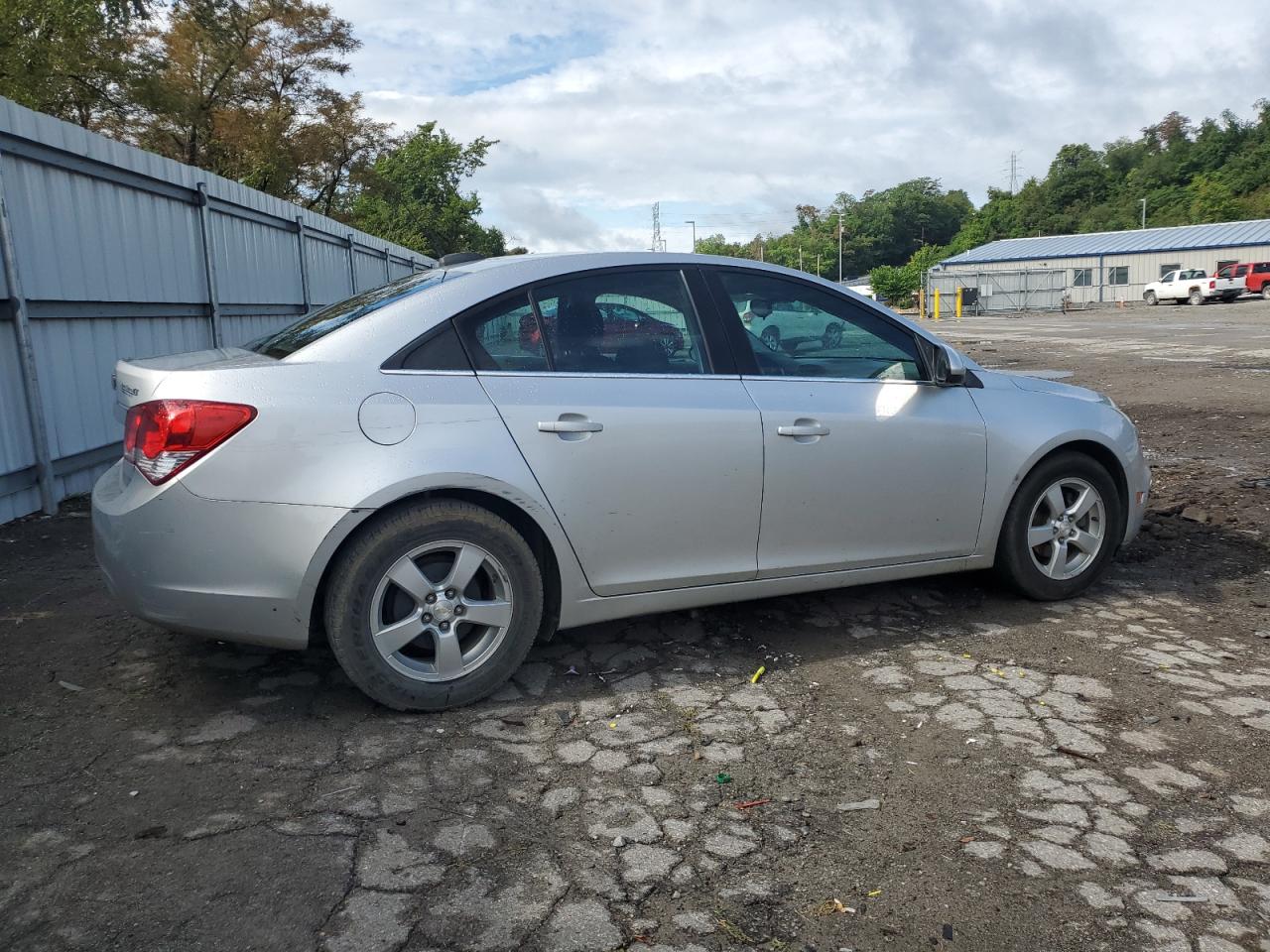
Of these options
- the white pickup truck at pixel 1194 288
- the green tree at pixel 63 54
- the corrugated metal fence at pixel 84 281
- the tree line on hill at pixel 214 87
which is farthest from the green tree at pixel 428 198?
the corrugated metal fence at pixel 84 281

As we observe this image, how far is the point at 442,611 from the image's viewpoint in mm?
3553

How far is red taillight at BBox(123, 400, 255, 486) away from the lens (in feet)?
11.0

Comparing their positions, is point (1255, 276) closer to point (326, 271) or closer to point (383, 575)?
point (326, 271)

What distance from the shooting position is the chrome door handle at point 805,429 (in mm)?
4047

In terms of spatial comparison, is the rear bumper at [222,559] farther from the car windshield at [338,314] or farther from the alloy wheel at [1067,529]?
the alloy wheel at [1067,529]

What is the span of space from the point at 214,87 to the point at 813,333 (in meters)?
36.7

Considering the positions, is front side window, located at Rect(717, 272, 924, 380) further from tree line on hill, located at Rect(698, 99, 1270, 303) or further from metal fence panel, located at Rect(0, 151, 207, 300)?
tree line on hill, located at Rect(698, 99, 1270, 303)

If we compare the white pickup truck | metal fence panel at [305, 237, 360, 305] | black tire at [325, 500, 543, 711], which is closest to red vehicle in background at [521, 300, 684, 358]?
black tire at [325, 500, 543, 711]

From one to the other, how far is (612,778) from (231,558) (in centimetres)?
139

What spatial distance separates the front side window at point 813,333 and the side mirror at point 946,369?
0.25 feet

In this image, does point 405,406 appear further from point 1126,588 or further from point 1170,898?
point 1126,588

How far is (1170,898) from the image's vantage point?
2533 millimetres

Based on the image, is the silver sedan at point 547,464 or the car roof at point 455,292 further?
the car roof at point 455,292

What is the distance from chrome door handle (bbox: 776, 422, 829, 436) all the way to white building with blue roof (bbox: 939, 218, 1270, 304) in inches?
2259
